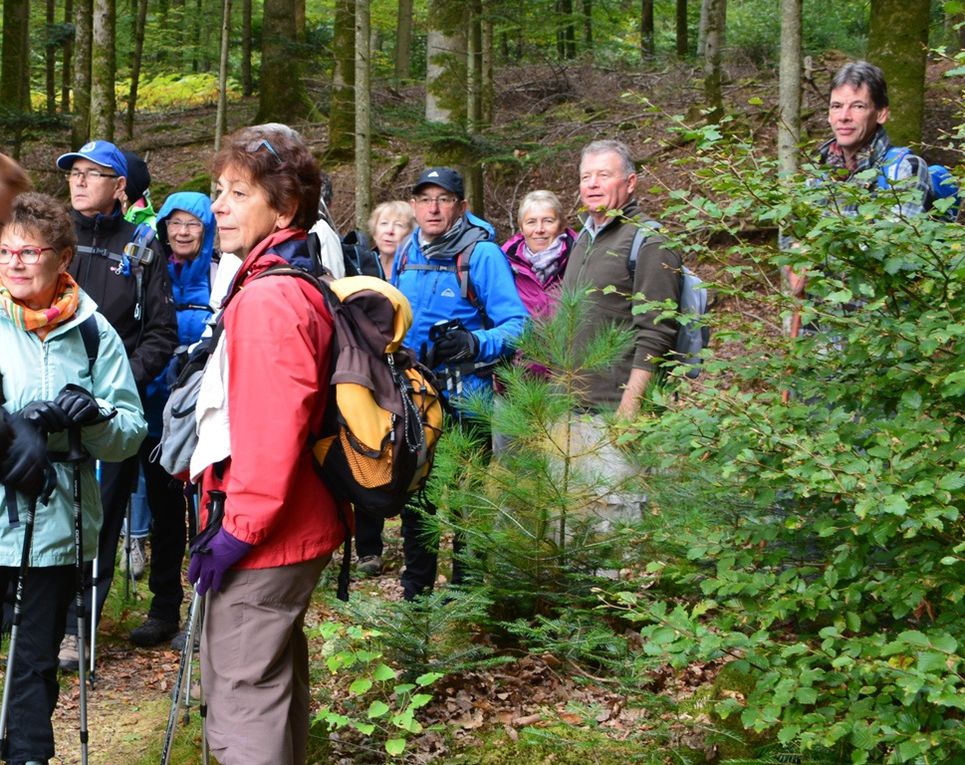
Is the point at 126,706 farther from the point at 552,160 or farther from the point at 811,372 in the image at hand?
the point at 552,160

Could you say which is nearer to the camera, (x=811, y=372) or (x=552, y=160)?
(x=811, y=372)

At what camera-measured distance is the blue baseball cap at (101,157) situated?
5.85 meters

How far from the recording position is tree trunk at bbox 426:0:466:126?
10.4 meters

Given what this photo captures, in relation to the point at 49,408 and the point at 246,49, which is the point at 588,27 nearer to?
the point at 246,49

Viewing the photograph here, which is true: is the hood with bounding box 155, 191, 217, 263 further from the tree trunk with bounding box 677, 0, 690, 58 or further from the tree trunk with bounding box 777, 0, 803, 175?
the tree trunk with bounding box 677, 0, 690, 58

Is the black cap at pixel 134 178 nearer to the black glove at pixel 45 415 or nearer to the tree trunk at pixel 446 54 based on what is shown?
the black glove at pixel 45 415

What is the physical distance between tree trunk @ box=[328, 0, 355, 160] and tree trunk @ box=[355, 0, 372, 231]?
209 inches

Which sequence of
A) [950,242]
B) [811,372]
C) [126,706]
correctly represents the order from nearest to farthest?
[950,242]
[811,372]
[126,706]

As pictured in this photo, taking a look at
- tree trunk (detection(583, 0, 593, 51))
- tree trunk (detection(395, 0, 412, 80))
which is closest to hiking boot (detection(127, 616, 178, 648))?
tree trunk (detection(583, 0, 593, 51))

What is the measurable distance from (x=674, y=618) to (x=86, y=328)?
2796mm

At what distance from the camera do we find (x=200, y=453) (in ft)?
10.7

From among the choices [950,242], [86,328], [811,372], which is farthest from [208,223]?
[950,242]

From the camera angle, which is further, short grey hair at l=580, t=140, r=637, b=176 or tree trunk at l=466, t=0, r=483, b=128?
tree trunk at l=466, t=0, r=483, b=128

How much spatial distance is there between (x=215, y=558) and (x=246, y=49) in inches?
940
